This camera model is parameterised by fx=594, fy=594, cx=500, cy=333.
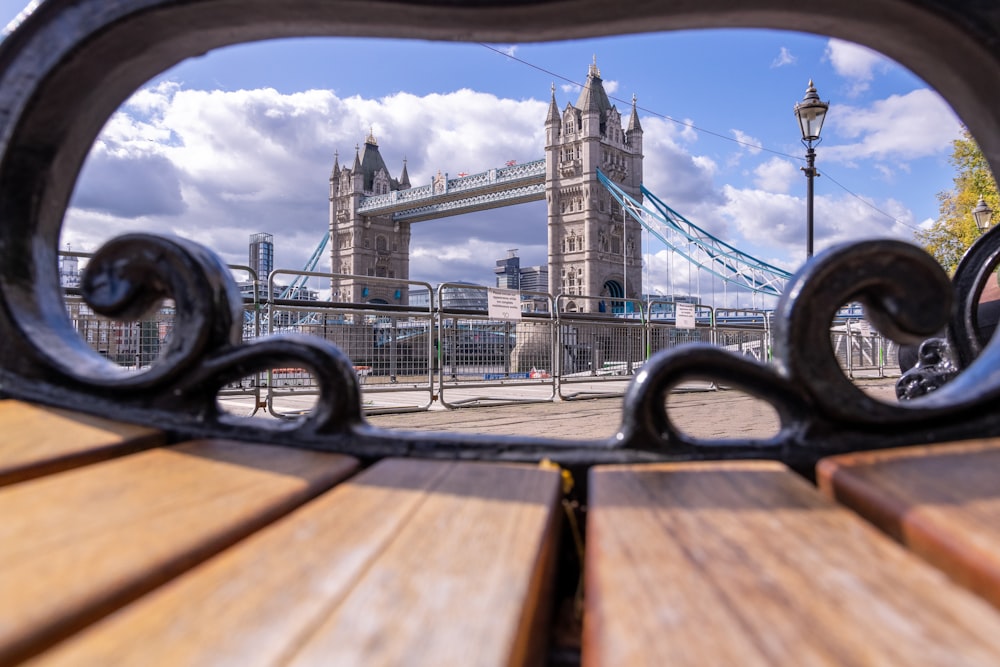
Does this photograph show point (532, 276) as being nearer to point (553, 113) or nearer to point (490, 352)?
point (553, 113)

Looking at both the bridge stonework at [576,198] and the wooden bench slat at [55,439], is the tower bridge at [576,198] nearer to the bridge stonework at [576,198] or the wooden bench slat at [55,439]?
the bridge stonework at [576,198]

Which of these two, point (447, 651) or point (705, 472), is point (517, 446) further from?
point (447, 651)

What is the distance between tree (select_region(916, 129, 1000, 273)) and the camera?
11359mm

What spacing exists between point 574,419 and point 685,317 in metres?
3.39

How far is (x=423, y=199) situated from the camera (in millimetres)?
37125

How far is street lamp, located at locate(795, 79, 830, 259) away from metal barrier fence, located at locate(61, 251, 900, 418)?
139 centimetres

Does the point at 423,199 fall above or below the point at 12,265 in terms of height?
above

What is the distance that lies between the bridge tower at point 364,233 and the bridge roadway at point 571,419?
3459 centimetres

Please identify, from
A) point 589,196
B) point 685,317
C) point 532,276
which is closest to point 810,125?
point 685,317

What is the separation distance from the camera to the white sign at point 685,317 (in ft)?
21.4

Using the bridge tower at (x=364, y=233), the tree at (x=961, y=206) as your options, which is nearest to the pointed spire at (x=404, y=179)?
the bridge tower at (x=364, y=233)

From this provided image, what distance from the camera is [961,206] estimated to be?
1230 centimetres

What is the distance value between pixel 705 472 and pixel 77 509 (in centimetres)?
44

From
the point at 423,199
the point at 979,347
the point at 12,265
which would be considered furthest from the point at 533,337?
the point at 423,199
